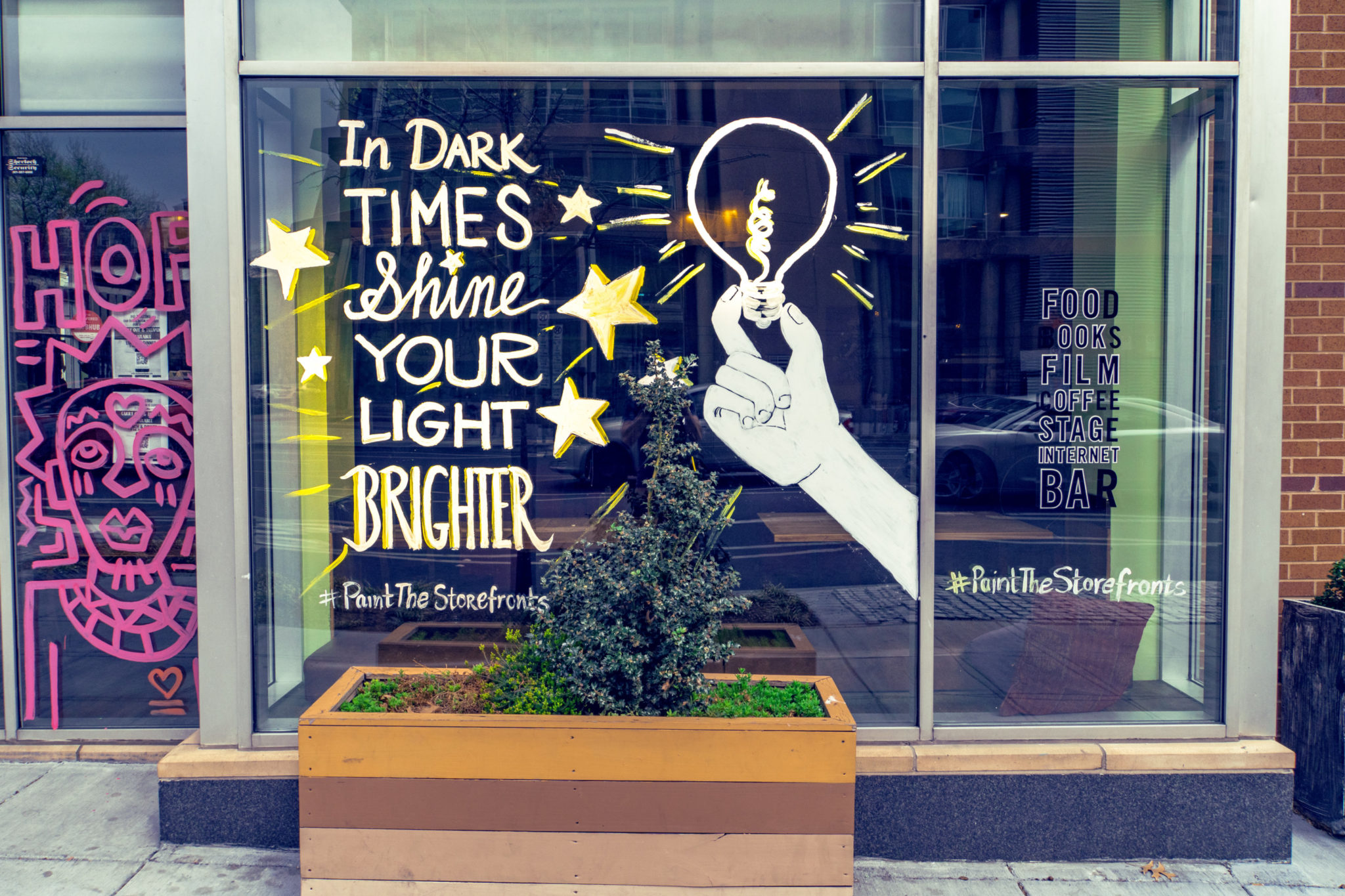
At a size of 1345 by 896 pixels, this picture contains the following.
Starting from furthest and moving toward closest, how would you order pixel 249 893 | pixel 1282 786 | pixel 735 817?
pixel 1282 786 → pixel 249 893 → pixel 735 817

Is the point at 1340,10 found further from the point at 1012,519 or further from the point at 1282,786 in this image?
the point at 1282,786

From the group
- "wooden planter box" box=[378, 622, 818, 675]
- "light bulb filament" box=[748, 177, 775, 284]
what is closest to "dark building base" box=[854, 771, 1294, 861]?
"wooden planter box" box=[378, 622, 818, 675]

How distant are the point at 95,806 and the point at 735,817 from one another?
2876 mm

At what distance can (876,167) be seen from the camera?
4.07m

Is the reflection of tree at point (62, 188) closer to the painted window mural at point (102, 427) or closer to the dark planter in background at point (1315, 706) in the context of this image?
the painted window mural at point (102, 427)

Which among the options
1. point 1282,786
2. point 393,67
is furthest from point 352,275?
point 1282,786

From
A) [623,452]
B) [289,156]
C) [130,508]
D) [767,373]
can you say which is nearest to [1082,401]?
[767,373]

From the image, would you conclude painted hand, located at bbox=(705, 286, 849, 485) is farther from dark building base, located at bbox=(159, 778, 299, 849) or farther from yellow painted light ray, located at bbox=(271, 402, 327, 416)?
dark building base, located at bbox=(159, 778, 299, 849)

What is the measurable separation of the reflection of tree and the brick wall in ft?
17.4

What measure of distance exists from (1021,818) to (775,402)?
6.48 feet

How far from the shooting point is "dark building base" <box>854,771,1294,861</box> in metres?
3.90

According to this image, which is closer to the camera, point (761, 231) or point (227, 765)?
point (227, 765)

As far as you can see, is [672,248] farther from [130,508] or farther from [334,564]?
[130,508]

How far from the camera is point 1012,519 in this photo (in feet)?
13.5
